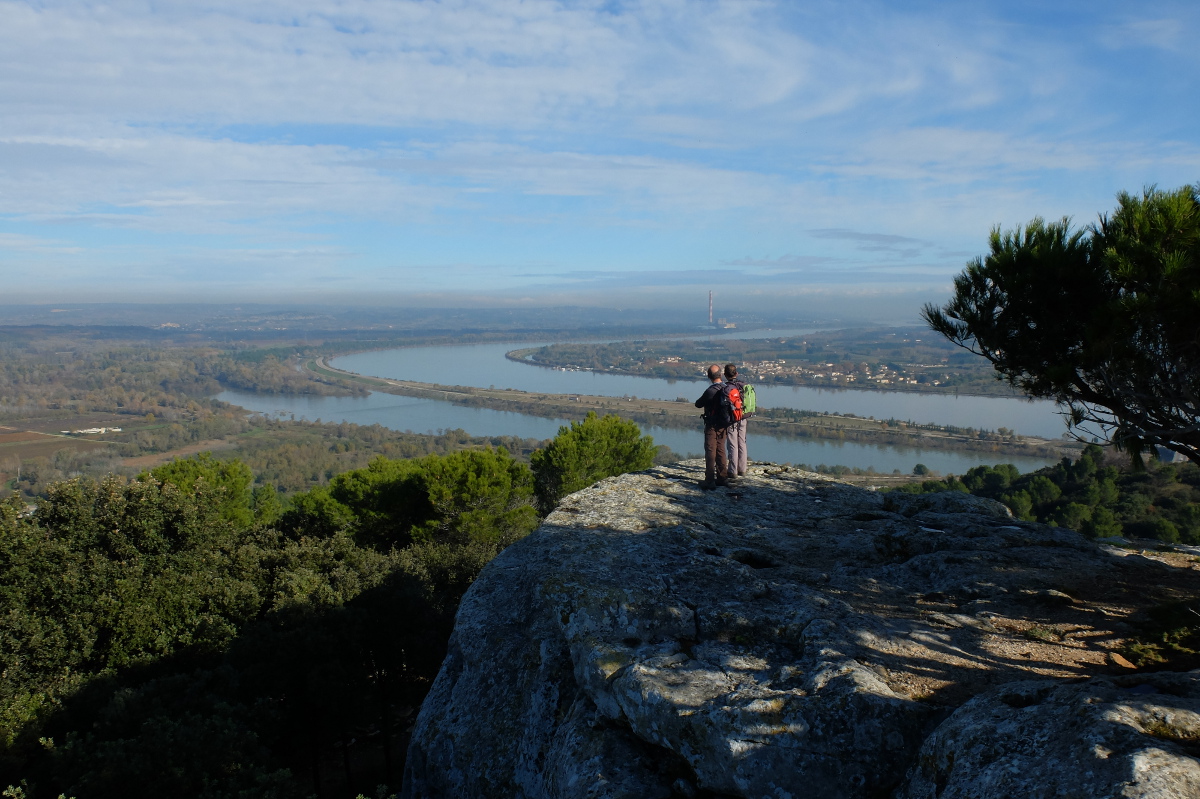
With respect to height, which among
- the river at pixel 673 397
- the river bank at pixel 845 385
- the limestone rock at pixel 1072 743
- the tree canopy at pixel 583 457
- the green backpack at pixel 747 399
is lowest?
the river at pixel 673 397

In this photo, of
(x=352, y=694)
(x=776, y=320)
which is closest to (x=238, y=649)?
(x=352, y=694)

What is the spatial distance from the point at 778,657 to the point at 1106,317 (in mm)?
4194

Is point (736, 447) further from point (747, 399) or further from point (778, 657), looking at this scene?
point (778, 657)

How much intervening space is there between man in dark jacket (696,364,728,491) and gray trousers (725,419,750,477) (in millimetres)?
342

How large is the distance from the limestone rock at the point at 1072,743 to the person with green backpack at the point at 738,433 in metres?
6.51

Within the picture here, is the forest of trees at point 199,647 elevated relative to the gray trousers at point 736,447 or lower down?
lower down

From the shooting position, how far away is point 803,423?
184ft

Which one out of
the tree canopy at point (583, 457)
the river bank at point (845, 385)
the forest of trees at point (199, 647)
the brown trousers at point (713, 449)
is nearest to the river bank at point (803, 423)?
the river bank at point (845, 385)

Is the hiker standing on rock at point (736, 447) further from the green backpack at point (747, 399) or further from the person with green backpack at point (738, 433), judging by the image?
the green backpack at point (747, 399)

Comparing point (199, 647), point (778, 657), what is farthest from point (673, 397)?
point (778, 657)

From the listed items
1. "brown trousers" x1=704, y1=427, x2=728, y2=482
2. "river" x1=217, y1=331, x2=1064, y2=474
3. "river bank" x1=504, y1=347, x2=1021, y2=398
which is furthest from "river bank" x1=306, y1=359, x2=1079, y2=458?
"brown trousers" x1=704, y1=427, x2=728, y2=482

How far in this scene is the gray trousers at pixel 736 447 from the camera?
36.9ft

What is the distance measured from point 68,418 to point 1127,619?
9691 cm

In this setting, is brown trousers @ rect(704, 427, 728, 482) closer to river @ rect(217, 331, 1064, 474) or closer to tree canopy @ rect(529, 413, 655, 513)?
tree canopy @ rect(529, 413, 655, 513)
